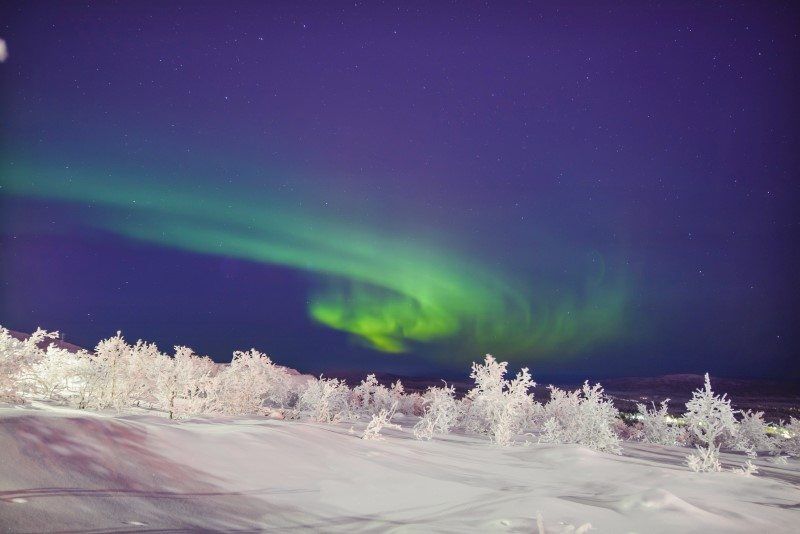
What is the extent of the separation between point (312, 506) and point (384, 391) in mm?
22035

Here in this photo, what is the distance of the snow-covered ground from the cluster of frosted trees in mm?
2911

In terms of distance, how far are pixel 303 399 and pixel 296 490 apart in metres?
12.1

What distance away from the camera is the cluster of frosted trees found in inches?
394

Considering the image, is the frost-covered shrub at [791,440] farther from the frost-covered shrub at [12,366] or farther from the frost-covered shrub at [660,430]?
the frost-covered shrub at [12,366]

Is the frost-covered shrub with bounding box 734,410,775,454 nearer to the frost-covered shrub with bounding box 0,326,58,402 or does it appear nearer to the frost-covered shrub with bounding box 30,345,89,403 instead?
the frost-covered shrub with bounding box 30,345,89,403

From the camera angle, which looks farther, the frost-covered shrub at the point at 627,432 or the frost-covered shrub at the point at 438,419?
the frost-covered shrub at the point at 627,432

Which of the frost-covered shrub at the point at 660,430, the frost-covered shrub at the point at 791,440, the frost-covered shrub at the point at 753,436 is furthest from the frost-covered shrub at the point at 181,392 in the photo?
the frost-covered shrub at the point at 753,436

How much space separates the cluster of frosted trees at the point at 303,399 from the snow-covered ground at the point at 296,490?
2.91 meters

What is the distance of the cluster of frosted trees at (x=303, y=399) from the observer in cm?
1002

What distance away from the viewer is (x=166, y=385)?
11492 mm

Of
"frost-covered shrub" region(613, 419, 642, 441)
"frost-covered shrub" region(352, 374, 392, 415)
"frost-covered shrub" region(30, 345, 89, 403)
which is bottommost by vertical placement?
"frost-covered shrub" region(613, 419, 642, 441)

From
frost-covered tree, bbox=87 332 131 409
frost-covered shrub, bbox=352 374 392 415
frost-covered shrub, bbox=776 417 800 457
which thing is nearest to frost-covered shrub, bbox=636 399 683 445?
frost-covered shrub, bbox=776 417 800 457

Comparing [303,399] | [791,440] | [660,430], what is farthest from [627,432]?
[303,399]

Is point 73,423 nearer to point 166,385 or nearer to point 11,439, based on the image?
point 11,439
